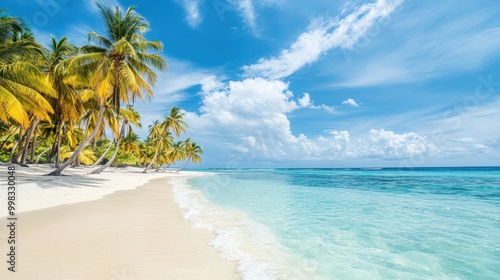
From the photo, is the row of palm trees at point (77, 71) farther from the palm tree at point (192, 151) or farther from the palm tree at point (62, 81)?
the palm tree at point (192, 151)

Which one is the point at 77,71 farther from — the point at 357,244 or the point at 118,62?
the point at 357,244

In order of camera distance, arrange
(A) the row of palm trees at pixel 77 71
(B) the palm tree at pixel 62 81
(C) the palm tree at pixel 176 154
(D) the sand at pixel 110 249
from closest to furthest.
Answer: (D) the sand at pixel 110 249
(A) the row of palm trees at pixel 77 71
(B) the palm tree at pixel 62 81
(C) the palm tree at pixel 176 154

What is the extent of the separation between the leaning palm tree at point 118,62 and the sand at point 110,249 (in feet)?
36.7

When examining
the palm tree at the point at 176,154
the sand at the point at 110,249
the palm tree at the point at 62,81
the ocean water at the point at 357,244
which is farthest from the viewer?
the palm tree at the point at 176,154

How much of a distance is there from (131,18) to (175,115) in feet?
88.0

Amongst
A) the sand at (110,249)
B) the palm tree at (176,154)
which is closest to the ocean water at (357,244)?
the sand at (110,249)

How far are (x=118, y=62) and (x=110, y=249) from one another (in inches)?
644

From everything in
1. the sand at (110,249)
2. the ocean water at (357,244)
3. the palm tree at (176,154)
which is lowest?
the ocean water at (357,244)

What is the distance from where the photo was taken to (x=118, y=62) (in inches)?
681

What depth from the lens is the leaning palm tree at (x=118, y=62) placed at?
52.4 ft

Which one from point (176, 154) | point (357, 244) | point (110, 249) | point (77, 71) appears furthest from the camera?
point (176, 154)

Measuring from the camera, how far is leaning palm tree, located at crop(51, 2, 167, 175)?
16.0m

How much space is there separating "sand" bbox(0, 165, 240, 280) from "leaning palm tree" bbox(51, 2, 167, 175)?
11184 millimetres

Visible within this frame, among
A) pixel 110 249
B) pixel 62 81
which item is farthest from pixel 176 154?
pixel 110 249
